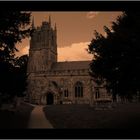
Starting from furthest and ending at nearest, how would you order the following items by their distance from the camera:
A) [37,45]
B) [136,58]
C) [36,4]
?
[37,45] < [136,58] < [36,4]

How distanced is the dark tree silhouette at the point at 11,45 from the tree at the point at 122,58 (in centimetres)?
370

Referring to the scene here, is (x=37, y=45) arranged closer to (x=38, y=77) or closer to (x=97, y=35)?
(x=38, y=77)

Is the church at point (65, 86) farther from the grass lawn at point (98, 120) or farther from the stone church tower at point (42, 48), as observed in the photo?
the grass lawn at point (98, 120)

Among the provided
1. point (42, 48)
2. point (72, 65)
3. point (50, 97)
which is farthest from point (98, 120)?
point (42, 48)

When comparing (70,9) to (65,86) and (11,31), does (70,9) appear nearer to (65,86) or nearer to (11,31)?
(11,31)

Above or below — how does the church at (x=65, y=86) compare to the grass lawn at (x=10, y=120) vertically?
above

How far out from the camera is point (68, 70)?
4197 cm

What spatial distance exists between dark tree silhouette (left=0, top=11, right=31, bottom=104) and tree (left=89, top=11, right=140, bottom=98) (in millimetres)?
3697

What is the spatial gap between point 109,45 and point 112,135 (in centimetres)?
401

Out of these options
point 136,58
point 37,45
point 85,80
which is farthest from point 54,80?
point 136,58

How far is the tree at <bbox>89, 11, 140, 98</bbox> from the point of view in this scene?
28.6 ft

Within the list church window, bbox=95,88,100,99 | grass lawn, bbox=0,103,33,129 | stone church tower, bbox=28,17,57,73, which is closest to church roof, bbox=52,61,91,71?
stone church tower, bbox=28,17,57,73

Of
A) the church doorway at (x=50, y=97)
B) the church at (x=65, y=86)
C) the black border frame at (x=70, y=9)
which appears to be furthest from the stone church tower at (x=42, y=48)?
the black border frame at (x=70, y=9)

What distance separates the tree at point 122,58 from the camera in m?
8.70
